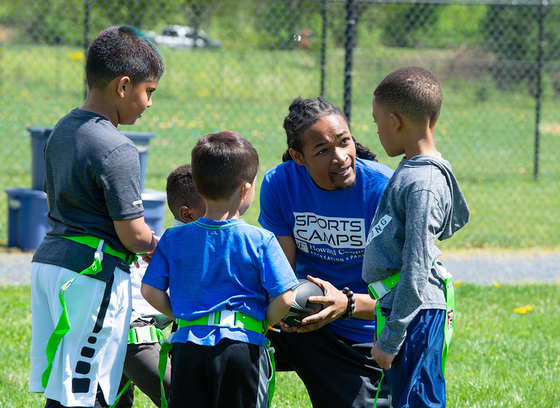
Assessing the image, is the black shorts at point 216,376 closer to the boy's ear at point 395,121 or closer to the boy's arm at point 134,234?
the boy's arm at point 134,234

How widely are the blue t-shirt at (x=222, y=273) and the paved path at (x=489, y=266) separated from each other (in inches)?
162

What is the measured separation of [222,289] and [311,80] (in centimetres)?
1217

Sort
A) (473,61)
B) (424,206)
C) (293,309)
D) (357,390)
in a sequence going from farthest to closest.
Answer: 1. (473,61)
2. (357,390)
3. (293,309)
4. (424,206)

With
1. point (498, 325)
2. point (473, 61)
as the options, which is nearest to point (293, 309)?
point (498, 325)

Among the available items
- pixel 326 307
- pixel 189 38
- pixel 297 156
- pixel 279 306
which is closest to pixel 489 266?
pixel 297 156

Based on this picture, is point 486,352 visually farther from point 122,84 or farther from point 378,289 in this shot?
point 122,84

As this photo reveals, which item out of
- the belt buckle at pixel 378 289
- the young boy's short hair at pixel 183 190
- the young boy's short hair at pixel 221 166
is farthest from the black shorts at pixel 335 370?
the young boy's short hair at pixel 221 166

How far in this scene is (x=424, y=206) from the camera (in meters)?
2.53

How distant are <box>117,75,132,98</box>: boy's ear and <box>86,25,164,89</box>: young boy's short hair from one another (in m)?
0.02

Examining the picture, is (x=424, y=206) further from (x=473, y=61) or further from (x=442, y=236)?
(x=473, y=61)

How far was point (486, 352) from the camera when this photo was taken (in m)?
4.71

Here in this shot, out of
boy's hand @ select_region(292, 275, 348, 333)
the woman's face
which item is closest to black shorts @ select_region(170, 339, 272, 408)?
boy's hand @ select_region(292, 275, 348, 333)

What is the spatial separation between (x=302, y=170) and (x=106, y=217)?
1.11 metres

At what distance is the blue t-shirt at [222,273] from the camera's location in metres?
2.55
